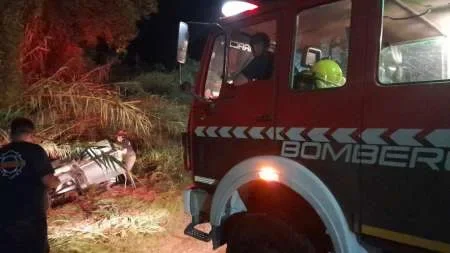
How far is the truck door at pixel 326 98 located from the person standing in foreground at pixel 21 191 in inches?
72.1

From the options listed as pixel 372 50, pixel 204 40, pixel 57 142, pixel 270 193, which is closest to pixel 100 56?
pixel 57 142

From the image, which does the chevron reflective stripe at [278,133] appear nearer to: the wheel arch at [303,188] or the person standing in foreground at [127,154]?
the wheel arch at [303,188]

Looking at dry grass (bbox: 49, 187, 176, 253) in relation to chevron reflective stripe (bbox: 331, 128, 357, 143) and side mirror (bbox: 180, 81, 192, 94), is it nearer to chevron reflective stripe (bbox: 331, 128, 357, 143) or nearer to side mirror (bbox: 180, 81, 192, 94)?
side mirror (bbox: 180, 81, 192, 94)

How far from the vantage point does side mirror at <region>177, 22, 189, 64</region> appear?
3873 mm

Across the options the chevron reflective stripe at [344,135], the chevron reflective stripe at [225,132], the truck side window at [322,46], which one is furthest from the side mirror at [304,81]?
the chevron reflective stripe at [225,132]

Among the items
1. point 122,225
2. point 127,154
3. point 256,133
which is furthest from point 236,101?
point 127,154

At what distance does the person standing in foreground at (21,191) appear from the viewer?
3.53 metres

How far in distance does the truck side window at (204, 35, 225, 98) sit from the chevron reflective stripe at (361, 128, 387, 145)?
1.51 m

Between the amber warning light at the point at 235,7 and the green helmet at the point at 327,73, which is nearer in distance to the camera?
the green helmet at the point at 327,73

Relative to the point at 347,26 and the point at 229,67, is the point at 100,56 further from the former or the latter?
the point at 347,26

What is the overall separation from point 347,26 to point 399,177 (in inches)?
38.2

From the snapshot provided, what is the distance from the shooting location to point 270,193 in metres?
3.45

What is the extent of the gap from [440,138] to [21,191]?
2.85 metres

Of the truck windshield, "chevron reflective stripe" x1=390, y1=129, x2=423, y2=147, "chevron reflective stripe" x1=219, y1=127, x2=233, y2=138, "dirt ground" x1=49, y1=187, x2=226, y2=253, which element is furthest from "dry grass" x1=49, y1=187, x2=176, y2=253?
"chevron reflective stripe" x1=390, y1=129, x2=423, y2=147
